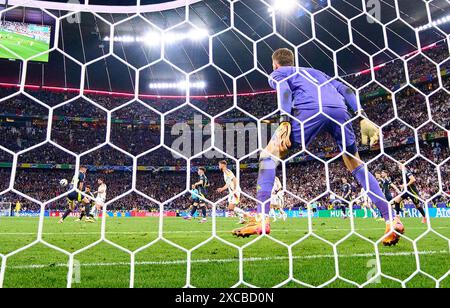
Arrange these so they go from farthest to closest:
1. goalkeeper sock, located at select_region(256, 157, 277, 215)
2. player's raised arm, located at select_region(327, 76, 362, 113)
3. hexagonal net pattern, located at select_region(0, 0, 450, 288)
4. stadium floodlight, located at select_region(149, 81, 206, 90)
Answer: stadium floodlight, located at select_region(149, 81, 206, 90), hexagonal net pattern, located at select_region(0, 0, 450, 288), player's raised arm, located at select_region(327, 76, 362, 113), goalkeeper sock, located at select_region(256, 157, 277, 215)

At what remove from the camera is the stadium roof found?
12203mm

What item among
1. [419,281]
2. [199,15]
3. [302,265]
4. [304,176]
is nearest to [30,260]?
[302,265]

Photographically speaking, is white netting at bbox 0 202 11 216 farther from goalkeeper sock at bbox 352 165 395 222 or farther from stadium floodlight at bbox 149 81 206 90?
goalkeeper sock at bbox 352 165 395 222

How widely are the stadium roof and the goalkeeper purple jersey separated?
8.45m

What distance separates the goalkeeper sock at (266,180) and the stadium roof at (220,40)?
8983mm

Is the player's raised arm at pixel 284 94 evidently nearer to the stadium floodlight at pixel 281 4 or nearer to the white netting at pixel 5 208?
the stadium floodlight at pixel 281 4

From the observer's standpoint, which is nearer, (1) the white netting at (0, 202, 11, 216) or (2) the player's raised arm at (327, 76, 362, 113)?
(2) the player's raised arm at (327, 76, 362, 113)

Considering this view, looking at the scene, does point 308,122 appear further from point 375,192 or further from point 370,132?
point 375,192

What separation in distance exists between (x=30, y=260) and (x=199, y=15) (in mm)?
11724

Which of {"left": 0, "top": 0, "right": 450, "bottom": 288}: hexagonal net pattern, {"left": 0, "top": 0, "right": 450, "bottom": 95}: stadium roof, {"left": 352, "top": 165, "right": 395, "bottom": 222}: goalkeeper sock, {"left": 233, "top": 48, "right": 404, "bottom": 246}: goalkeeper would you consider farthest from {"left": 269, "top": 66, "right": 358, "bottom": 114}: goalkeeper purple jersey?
{"left": 0, "top": 0, "right": 450, "bottom": 95}: stadium roof

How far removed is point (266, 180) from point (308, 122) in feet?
1.54

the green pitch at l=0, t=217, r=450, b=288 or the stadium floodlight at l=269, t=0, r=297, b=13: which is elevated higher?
the stadium floodlight at l=269, t=0, r=297, b=13

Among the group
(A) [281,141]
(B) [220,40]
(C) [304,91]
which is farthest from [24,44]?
(A) [281,141]
